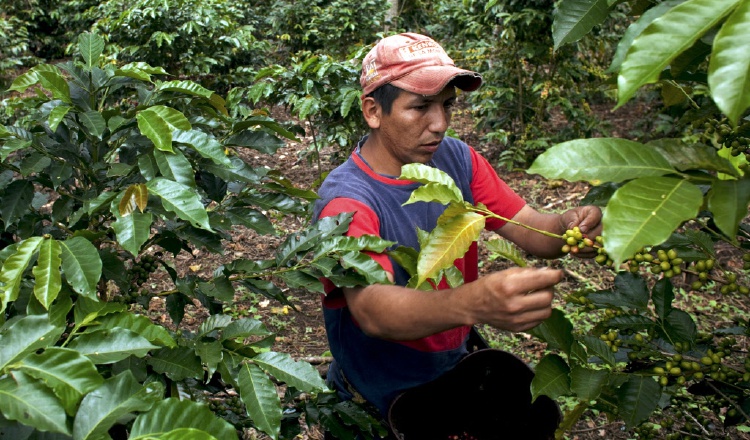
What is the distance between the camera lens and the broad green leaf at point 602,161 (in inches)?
35.6

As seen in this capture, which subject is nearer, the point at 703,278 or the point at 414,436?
the point at 703,278

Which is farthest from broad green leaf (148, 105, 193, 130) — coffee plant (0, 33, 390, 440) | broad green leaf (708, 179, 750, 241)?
broad green leaf (708, 179, 750, 241)

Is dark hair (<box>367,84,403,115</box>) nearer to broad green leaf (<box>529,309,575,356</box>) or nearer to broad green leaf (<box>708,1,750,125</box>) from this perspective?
broad green leaf (<box>529,309,575,356</box>)

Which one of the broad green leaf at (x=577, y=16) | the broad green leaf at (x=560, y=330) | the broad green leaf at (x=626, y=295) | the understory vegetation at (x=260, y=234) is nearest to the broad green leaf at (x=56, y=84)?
the understory vegetation at (x=260, y=234)

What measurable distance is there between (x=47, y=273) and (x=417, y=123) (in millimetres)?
1108

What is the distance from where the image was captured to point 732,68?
0.69m

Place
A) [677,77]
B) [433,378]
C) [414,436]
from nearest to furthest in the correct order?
[677,77] < [414,436] < [433,378]

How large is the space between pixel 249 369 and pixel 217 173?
54cm

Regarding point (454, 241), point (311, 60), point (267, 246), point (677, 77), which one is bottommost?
point (267, 246)

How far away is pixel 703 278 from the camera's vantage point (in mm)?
1252

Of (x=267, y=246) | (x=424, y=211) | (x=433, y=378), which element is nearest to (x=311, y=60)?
(x=267, y=246)

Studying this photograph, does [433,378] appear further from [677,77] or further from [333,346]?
[677,77]

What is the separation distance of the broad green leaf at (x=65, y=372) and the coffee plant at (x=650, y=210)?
58 centimetres

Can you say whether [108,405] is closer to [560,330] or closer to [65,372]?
[65,372]
